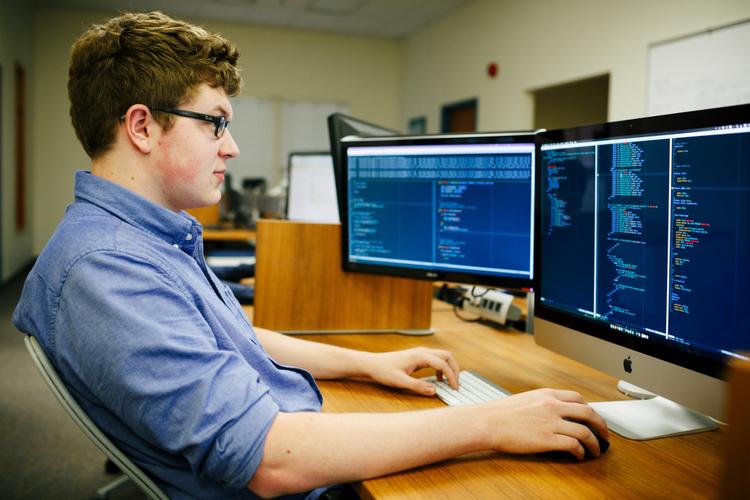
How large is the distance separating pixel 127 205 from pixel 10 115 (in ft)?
21.0

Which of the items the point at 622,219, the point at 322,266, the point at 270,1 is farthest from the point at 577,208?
the point at 270,1

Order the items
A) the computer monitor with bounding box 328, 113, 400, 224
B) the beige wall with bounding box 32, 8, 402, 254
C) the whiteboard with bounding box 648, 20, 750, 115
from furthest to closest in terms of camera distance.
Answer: the beige wall with bounding box 32, 8, 402, 254, the whiteboard with bounding box 648, 20, 750, 115, the computer monitor with bounding box 328, 113, 400, 224

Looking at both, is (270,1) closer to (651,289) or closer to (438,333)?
(438,333)

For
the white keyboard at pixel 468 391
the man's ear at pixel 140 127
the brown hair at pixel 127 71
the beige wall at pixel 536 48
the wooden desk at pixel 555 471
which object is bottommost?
the wooden desk at pixel 555 471

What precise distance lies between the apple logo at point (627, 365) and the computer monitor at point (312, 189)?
1.98 metres

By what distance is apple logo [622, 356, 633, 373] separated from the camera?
936mm

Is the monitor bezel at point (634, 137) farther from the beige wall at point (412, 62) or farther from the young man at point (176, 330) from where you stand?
the beige wall at point (412, 62)

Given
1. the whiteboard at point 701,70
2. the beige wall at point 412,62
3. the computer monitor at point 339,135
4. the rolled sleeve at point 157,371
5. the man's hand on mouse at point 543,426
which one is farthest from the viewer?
the beige wall at point 412,62

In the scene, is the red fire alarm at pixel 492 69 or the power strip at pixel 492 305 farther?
the red fire alarm at pixel 492 69

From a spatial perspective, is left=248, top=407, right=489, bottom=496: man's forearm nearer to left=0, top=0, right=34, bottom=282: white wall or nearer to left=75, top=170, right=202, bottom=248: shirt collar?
left=75, top=170, right=202, bottom=248: shirt collar

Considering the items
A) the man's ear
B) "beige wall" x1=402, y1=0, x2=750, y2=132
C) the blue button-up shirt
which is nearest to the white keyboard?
the blue button-up shirt

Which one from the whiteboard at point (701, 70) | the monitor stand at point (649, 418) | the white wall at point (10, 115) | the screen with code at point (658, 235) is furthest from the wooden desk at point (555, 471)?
the white wall at point (10, 115)

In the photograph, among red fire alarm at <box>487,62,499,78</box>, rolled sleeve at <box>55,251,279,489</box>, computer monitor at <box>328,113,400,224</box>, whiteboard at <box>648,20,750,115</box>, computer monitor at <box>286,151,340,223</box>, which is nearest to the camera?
rolled sleeve at <box>55,251,279,489</box>

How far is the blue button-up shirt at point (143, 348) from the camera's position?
70 cm
